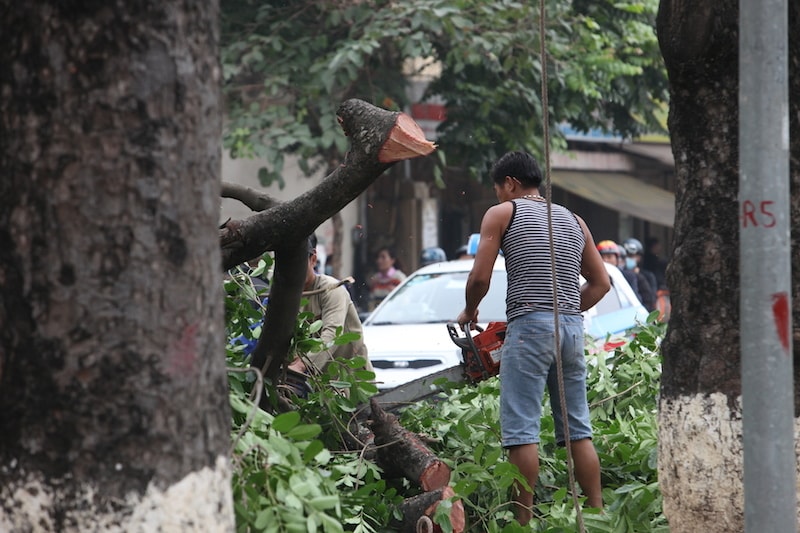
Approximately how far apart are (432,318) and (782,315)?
277 inches

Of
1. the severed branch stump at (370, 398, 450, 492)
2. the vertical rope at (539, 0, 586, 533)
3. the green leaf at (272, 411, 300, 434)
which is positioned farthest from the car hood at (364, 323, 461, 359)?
the green leaf at (272, 411, 300, 434)

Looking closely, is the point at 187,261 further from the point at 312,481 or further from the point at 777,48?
the point at 777,48

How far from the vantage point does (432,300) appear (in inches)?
410

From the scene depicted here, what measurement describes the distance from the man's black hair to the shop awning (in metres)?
16.0

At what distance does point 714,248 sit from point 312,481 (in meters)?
1.64

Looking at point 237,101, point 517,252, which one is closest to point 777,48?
point 517,252

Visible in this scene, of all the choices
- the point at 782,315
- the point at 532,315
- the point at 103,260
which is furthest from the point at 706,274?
the point at 103,260

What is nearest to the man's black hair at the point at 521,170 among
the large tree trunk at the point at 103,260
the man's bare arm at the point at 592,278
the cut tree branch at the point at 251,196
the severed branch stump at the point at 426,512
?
the man's bare arm at the point at 592,278

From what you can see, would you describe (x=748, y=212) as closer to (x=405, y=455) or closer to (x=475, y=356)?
(x=405, y=455)

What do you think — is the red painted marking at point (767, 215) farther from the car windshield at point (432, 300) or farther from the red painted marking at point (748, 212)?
the car windshield at point (432, 300)

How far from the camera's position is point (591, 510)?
4.96 metres

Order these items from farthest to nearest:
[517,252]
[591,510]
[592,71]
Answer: [592,71] → [517,252] → [591,510]

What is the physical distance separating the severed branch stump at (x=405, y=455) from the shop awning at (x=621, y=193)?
16.6 m

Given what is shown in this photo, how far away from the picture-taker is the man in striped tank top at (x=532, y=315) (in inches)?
205
